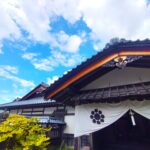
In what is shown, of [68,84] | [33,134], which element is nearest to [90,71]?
[68,84]

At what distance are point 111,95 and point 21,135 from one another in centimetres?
364

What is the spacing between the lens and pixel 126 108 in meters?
6.64

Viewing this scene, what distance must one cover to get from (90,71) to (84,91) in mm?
1286

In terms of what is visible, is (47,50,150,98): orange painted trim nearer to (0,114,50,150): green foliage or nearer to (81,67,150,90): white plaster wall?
(81,67,150,90): white plaster wall

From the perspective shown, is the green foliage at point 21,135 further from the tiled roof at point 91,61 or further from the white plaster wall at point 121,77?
the white plaster wall at point 121,77

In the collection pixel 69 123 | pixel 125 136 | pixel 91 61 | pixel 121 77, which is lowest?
pixel 125 136

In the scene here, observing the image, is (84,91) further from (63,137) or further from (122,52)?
(63,137)

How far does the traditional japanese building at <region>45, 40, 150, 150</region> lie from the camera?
6352mm

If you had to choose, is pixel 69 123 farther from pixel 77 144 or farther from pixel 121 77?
pixel 121 77

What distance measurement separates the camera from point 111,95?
650 centimetres

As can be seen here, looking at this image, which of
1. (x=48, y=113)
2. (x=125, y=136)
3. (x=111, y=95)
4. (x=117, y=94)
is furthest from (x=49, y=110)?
(x=117, y=94)

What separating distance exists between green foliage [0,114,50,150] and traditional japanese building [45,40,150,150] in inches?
60.8

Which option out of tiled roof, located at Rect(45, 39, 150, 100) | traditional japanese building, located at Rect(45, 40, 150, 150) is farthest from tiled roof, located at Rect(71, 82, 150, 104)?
tiled roof, located at Rect(45, 39, 150, 100)

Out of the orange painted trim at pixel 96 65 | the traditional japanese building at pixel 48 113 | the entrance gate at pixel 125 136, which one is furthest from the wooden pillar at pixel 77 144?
the traditional japanese building at pixel 48 113
